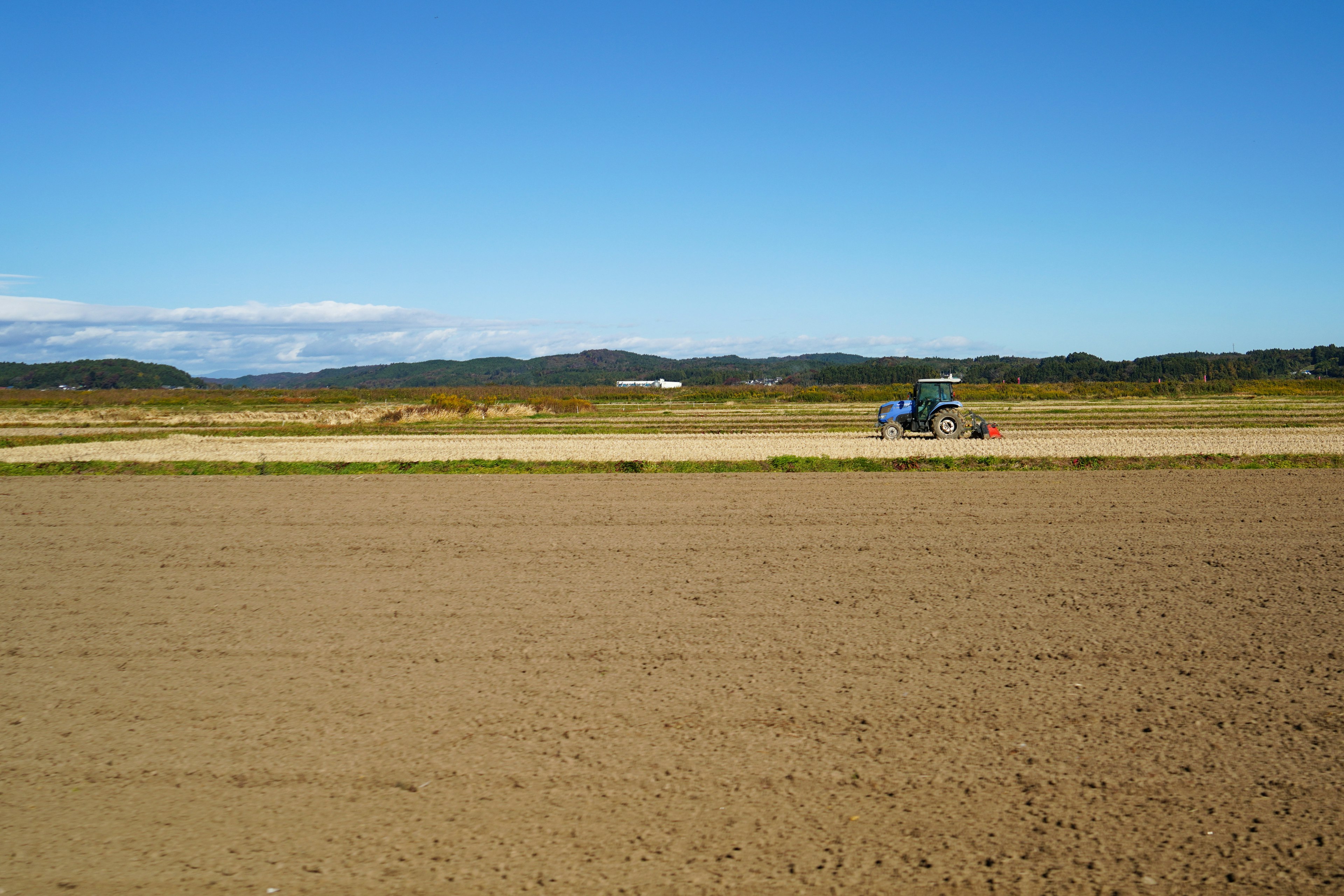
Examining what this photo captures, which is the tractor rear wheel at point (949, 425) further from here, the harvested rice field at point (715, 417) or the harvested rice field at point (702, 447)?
the harvested rice field at point (715, 417)

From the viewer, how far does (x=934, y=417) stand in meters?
29.9

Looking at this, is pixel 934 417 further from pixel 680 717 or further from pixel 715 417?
pixel 680 717

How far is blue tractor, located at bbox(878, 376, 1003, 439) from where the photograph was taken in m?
29.2

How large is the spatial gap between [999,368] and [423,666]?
182922mm

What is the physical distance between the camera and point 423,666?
6785mm

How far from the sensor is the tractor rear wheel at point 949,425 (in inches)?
1148

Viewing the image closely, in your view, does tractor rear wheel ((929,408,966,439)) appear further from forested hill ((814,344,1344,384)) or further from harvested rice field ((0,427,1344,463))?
forested hill ((814,344,1344,384))

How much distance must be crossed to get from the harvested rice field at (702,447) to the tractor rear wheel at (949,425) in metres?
0.54

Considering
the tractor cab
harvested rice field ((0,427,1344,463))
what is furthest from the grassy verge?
the tractor cab

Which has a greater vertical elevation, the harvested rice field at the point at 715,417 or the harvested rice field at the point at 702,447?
the harvested rice field at the point at 715,417

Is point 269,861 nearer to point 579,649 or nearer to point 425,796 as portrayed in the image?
point 425,796

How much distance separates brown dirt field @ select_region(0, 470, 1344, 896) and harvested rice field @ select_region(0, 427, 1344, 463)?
518 inches

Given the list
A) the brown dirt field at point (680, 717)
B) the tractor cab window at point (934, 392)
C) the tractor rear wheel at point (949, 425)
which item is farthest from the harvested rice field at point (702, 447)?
the brown dirt field at point (680, 717)

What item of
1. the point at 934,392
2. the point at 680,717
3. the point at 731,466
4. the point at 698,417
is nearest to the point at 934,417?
the point at 934,392
